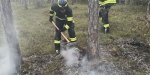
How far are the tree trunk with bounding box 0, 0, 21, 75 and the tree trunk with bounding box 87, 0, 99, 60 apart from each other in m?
2.73

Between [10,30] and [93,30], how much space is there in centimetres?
294

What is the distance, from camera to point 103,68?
704 centimetres

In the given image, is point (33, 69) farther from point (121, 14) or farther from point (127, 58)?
point (121, 14)

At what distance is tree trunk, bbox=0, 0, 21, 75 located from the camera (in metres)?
6.60

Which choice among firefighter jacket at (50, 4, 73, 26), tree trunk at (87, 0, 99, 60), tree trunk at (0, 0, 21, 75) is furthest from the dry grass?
tree trunk at (87, 0, 99, 60)

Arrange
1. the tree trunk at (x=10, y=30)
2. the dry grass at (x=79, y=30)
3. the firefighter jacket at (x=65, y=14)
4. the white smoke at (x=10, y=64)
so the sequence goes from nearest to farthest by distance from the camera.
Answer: the tree trunk at (x=10, y=30) < the white smoke at (x=10, y=64) < the firefighter jacket at (x=65, y=14) < the dry grass at (x=79, y=30)

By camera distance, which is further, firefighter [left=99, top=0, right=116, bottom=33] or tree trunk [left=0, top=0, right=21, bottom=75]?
firefighter [left=99, top=0, right=116, bottom=33]

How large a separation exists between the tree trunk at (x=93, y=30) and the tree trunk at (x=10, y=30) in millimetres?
2733

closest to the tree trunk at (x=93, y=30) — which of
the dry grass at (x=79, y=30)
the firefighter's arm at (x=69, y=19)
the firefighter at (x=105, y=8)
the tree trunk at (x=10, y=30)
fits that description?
the firefighter's arm at (x=69, y=19)

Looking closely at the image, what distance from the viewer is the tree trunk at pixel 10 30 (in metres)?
6.60

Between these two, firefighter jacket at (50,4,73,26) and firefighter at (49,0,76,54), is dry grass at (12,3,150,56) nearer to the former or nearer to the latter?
firefighter at (49,0,76,54)

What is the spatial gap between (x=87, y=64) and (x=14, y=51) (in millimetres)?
2783

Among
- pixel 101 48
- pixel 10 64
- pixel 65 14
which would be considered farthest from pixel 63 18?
pixel 10 64

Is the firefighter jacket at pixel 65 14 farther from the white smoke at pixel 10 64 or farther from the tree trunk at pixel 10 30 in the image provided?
the white smoke at pixel 10 64
